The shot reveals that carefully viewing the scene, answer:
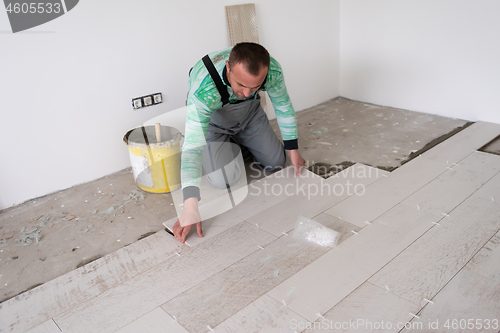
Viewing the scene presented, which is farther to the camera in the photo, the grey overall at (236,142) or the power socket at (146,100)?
the power socket at (146,100)

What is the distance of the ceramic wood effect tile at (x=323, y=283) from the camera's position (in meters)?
1.54

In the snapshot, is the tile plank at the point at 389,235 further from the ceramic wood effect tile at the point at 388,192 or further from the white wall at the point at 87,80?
the white wall at the point at 87,80

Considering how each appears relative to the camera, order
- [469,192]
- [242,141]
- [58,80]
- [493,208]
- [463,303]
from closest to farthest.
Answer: [463,303] → [493,208] → [469,192] → [58,80] → [242,141]

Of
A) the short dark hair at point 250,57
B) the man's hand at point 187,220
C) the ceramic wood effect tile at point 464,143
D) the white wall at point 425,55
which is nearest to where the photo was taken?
the short dark hair at point 250,57

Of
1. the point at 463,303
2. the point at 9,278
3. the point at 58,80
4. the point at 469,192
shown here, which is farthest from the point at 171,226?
the point at 469,192

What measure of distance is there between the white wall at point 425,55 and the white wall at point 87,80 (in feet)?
5.19

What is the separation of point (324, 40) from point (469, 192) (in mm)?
2350

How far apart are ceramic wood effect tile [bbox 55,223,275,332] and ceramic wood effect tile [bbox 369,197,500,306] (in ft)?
2.14

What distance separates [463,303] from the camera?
1.47 meters

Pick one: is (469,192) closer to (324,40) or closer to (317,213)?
(317,213)

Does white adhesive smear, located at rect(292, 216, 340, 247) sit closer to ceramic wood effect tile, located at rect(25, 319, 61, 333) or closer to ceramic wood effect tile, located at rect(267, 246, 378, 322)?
ceramic wood effect tile, located at rect(267, 246, 378, 322)

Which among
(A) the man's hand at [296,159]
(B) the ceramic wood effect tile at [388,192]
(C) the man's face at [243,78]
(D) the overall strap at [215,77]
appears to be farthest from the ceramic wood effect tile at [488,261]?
(D) the overall strap at [215,77]

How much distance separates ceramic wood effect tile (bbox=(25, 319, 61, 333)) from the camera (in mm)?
1530

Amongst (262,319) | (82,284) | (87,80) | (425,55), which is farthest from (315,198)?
(425,55)
